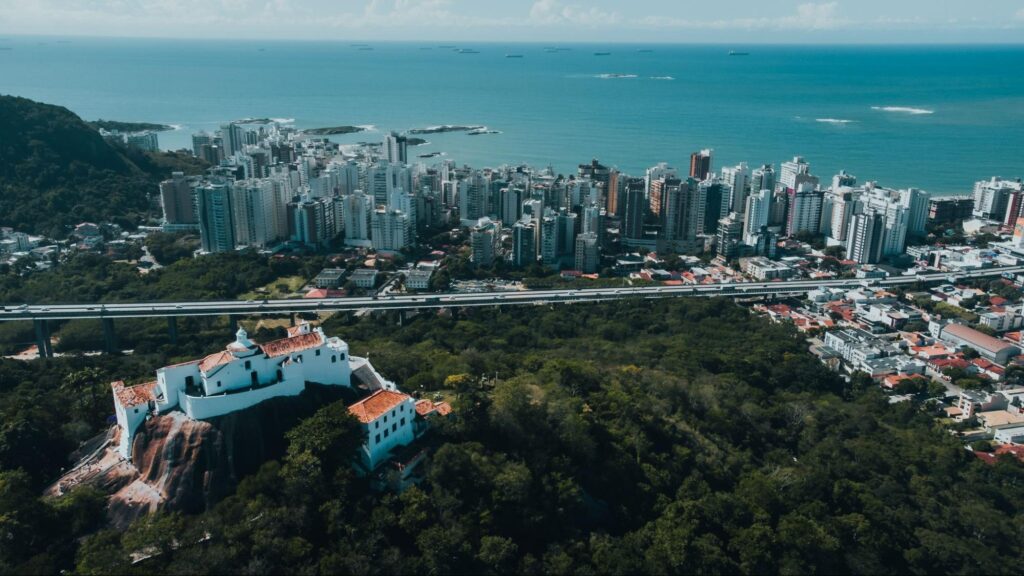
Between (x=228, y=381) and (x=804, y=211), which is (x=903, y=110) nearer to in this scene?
(x=804, y=211)

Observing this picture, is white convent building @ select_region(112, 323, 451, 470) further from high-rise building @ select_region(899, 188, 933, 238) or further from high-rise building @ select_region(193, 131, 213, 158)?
high-rise building @ select_region(193, 131, 213, 158)

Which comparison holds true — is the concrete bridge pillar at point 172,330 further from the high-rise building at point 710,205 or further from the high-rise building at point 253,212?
the high-rise building at point 710,205

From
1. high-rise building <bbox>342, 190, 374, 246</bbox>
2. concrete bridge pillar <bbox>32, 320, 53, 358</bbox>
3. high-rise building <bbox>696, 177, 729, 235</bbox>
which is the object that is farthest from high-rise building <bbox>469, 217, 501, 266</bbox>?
concrete bridge pillar <bbox>32, 320, 53, 358</bbox>

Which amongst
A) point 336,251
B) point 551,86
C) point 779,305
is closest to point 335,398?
point 779,305

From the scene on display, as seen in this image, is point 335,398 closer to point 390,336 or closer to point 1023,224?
point 390,336

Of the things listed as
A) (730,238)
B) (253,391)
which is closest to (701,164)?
(730,238)

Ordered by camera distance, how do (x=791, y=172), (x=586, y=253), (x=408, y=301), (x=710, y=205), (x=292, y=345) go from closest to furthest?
(x=292, y=345) < (x=408, y=301) < (x=586, y=253) < (x=710, y=205) < (x=791, y=172)

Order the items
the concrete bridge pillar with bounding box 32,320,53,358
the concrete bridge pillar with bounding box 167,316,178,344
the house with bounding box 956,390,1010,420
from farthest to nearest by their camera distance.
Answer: the concrete bridge pillar with bounding box 167,316,178,344 → the concrete bridge pillar with bounding box 32,320,53,358 → the house with bounding box 956,390,1010,420
